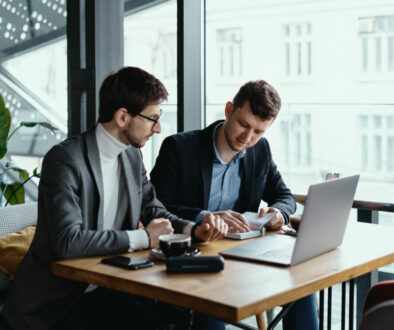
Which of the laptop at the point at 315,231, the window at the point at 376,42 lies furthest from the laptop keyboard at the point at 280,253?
the window at the point at 376,42

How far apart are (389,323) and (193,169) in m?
1.03

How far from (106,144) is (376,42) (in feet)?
31.5

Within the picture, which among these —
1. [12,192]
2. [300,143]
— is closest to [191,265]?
[12,192]

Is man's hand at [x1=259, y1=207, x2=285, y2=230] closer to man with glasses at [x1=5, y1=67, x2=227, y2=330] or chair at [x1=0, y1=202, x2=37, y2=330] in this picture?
man with glasses at [x1=5, y1=67, x2=227, y2=330]

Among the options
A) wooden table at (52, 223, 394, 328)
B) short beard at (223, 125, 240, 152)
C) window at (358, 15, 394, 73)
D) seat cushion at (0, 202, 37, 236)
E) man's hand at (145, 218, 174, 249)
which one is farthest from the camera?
window at (358, 15, 394, 73)

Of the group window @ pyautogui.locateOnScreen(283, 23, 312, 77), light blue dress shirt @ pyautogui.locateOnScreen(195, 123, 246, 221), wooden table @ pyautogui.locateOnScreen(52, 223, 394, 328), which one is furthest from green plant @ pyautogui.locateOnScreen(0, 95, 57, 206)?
window @ pyautogui.locateOnScreen(283, 23, 312, 77)

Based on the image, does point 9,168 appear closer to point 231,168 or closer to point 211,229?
point 231,168

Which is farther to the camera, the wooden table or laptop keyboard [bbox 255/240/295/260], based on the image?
laptop keyboard [bbox 255/240/295/260]

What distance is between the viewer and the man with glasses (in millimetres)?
1721

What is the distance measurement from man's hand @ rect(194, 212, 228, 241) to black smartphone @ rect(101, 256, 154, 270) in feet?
0.87

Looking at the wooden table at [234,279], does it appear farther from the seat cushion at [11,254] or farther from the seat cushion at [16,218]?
the seat cushion at [16,218]

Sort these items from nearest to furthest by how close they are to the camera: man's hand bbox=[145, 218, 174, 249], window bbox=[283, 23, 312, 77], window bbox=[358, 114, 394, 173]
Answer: man's hand bbox=[145, 218, 174, 249] < window bbox=[358, 114, 394, 173] < window bbox=[283, 23, 312, 77]

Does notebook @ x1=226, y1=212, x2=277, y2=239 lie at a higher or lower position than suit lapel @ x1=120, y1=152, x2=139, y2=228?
lower

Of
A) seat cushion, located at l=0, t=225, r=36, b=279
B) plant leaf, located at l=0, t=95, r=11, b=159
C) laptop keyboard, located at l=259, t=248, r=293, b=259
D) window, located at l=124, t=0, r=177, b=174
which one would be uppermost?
window, located at l=124, t=0, r=177, b=174
